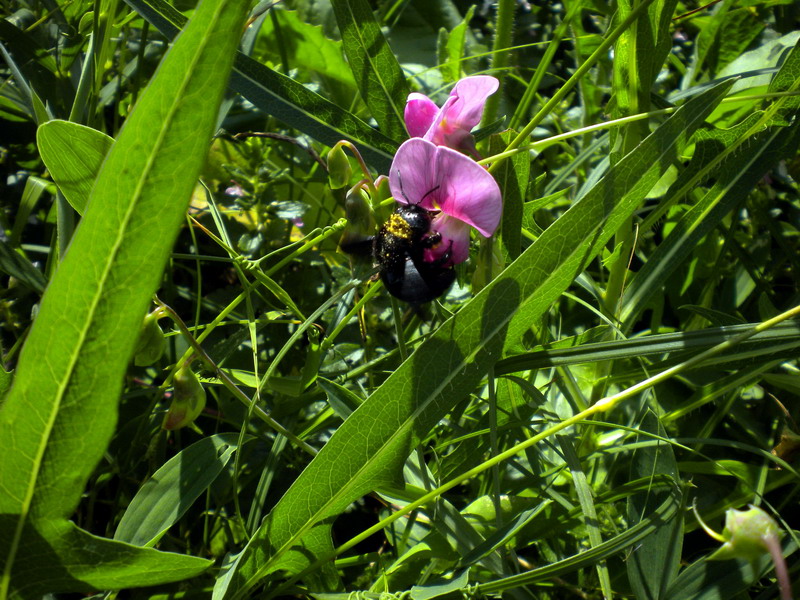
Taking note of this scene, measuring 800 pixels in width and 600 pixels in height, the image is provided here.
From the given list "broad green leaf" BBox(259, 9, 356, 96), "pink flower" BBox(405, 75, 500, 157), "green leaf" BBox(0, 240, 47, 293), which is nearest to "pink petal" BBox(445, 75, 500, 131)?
"pink flower" BBox(405, 75, 500, 157)

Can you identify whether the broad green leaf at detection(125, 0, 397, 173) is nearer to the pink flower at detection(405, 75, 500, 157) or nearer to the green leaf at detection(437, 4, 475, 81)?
the pink flower at detection(405, 75, 500, 157)

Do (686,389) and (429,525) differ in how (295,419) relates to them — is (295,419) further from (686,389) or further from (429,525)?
(686,389)

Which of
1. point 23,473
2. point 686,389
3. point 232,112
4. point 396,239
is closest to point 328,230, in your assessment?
point 396,239

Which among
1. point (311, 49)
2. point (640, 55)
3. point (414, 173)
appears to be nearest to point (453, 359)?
point (414, 173)

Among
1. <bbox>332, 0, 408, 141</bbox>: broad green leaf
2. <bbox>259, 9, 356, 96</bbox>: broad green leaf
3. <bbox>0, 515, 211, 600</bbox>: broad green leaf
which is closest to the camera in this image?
<bbox>0, 515, 211, 600</bbox>: broad green leaf

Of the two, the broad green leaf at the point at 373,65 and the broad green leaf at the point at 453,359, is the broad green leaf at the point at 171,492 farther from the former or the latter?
the broad green leaf at the point at 373,65

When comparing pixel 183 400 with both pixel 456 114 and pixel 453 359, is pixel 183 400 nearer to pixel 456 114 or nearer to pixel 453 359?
pixel 453 359
